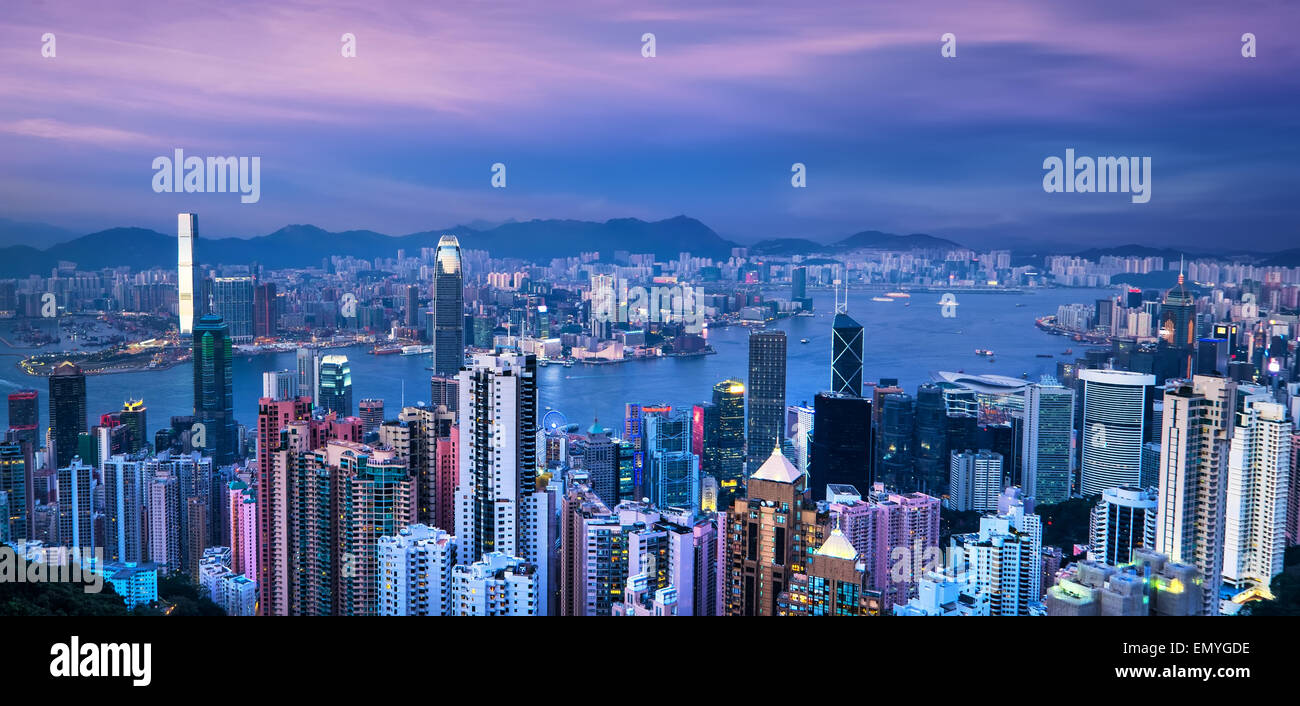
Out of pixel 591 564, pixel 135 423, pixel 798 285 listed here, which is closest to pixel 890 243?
pixel 798 285

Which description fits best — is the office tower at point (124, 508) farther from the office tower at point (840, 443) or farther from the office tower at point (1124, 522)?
the office tower at point (1124, 522)

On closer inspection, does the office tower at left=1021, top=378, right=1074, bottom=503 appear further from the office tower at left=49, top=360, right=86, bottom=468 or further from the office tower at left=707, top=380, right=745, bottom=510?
the office tower at left=49, top=360, right=86, bottom=468

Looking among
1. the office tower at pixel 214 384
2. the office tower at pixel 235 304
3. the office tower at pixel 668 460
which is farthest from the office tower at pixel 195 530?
the office tower at pixel 668 460

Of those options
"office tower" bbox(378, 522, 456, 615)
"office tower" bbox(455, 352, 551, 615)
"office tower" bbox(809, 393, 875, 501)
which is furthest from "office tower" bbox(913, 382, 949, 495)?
"office tower" bbox(378, 522, 456, 615)

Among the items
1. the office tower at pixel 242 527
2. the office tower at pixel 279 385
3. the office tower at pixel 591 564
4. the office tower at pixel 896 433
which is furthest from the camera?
the office tower at pixel 896 433

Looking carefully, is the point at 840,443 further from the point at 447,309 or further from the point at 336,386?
the point at 336,386
